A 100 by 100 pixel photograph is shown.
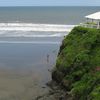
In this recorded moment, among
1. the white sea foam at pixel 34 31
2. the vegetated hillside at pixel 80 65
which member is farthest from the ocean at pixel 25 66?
the white sea foam at pixel 34 31

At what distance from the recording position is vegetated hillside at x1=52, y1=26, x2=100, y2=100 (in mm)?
20778

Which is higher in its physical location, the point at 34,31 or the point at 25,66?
the point at 25,66

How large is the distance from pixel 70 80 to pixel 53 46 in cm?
2028

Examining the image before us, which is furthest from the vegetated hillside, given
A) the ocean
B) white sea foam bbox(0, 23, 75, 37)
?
white sea foam bbox(0, 23, 75, 37)

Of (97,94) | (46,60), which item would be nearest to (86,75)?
(97,94)

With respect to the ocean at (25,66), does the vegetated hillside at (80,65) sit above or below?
above

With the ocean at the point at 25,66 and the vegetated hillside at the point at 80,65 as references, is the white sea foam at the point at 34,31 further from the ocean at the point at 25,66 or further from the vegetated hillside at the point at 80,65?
the vegetated hillside at the point at 80,65

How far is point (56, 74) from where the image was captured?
27.5 m

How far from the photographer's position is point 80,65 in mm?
24250

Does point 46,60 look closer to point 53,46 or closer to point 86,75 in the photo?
point 53,46

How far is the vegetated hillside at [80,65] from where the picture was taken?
20.8m

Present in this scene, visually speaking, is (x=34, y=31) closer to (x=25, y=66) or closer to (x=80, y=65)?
(x=25, y=66)

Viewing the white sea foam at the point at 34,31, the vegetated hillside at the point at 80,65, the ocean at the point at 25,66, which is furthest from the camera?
the white sea foam at the point at 34,31

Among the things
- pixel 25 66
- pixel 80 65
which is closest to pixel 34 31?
pixel 25 66
